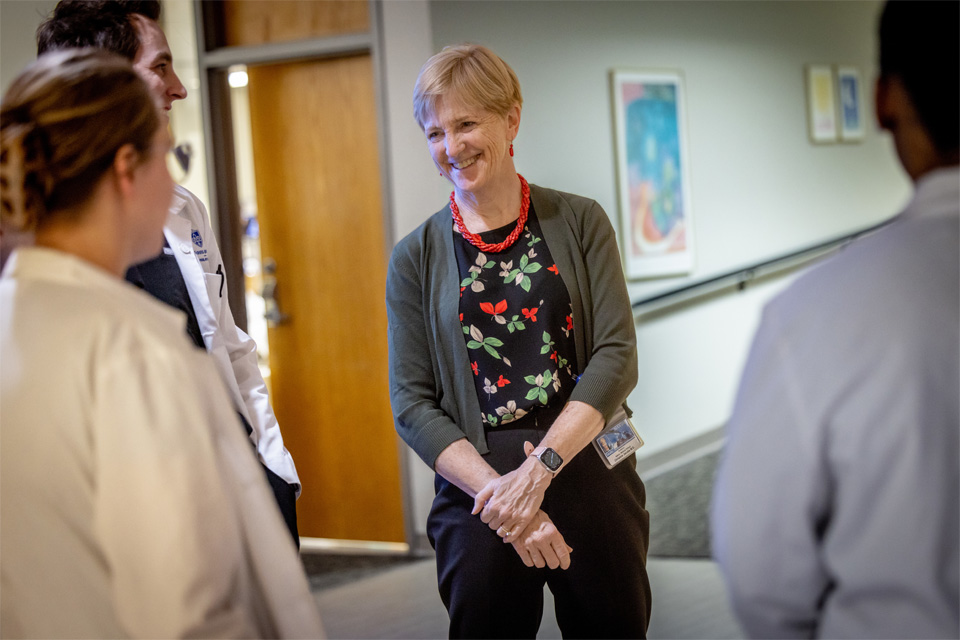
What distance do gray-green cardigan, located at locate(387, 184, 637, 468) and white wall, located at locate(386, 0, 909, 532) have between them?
1903mm

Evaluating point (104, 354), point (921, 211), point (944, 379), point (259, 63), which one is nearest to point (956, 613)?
point (944, 379)

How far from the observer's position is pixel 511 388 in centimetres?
163

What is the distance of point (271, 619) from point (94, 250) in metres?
0.49

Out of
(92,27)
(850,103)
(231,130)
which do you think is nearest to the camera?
(92,27)

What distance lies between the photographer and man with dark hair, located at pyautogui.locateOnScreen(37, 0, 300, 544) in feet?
4.89

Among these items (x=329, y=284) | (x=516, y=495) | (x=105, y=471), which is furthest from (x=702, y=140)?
(x=105, y=471)

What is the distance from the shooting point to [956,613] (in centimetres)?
86

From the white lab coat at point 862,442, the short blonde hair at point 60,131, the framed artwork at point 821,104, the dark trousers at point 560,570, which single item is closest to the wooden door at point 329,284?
the framed artwork at point 821,104

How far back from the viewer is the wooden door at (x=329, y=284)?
3.85m

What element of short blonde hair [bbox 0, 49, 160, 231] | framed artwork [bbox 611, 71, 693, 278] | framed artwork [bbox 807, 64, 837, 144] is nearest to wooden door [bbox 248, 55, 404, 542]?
framed artwork [bbox 611, 71, 693, 278]

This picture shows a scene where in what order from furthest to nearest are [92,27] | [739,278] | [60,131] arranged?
[739,278]
[92,27]
[60,131]

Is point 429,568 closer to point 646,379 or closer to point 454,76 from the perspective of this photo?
point 646,379

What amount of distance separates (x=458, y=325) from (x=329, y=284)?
240cm

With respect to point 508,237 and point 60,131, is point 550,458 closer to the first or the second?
point 508,237
